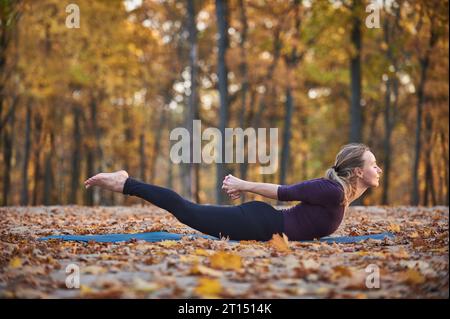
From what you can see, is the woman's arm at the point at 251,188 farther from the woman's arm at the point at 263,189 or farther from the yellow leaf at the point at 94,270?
the yellow leaf at the point at 94,270

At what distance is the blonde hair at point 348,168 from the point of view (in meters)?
5.84

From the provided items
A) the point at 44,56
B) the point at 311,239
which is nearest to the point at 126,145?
the point at 44,56

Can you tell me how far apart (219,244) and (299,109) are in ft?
78.6

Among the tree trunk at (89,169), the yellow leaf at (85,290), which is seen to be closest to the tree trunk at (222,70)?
the tree trunk at (89,169)

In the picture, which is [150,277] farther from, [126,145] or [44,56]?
[126,145]

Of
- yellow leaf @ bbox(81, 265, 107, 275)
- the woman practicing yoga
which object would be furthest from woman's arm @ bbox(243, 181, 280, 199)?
yellow leaf @ bbox(81, 265, 107, 275)

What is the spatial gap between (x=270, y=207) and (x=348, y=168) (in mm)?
859

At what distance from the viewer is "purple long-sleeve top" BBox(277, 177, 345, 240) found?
18.5 ft

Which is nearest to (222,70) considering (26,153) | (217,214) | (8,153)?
(26,153)

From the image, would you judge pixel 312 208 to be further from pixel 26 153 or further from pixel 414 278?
pixel 26 153

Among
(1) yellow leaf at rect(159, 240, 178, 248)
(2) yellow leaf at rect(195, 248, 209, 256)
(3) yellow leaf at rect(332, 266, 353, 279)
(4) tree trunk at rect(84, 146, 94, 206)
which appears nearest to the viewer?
(3) yellow leaf at rect(332, 266, 353, 279)

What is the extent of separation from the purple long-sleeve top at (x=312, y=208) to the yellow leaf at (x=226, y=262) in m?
1.37

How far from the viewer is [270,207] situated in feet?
19.4

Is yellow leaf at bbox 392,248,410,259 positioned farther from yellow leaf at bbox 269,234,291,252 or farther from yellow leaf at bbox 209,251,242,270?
yellow leaf at bbox 209,251,242,270
